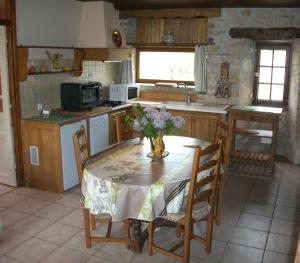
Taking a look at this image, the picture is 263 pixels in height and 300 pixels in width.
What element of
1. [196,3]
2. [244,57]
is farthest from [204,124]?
[196,3]

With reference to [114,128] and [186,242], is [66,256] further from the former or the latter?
[114,128]

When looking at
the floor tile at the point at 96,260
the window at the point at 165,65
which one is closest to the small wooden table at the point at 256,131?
the window at the point at 165,65

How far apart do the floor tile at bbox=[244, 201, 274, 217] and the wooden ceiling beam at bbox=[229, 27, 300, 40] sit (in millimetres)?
2750

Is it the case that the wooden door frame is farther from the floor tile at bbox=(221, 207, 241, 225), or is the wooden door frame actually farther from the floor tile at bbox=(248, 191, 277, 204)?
the floor tile at bbox=(248, 191, 277, 204)

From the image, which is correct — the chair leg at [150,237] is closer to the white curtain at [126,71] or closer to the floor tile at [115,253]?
the floor tile at [115,253]

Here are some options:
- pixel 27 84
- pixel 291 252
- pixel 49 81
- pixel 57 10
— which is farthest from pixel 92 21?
pixel 291 252

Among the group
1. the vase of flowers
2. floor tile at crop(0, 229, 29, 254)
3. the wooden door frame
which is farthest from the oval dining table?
the wooden door frame

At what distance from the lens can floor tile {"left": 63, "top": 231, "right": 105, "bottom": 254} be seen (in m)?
3.29

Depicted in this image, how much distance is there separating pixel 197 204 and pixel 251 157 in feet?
9.00

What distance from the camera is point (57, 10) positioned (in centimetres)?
516

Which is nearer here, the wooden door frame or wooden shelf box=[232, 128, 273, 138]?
the wooden door frame

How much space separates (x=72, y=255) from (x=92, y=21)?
3683 mm

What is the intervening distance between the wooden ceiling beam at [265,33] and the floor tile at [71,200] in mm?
3541

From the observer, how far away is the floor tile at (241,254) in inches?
124
